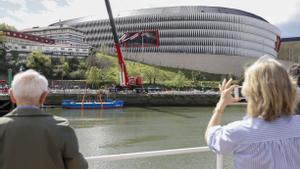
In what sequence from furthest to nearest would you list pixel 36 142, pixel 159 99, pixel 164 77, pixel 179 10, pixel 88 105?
pixel 179 10
pixel 164 77
pixel 159 99
pixel 88 105
pixel 36 142

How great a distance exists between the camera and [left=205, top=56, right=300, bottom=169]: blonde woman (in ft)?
7.64

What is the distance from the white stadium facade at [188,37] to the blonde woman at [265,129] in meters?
99.2

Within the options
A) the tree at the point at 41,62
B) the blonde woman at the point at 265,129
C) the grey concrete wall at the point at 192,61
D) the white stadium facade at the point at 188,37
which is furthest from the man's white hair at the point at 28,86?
the white stadium facade at the point at 188,37

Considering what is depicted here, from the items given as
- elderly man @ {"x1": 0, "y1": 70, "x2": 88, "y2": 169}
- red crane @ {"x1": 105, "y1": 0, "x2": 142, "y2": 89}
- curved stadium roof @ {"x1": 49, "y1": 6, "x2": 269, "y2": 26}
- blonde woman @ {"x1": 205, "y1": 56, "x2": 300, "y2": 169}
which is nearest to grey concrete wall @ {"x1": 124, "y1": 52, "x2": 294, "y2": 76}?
curved stadium roof @ {"x1": 49, "y1": 6, "x2": 269, "y2": 26}

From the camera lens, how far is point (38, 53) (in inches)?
3187

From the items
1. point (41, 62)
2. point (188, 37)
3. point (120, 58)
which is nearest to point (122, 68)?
point (120, 58)

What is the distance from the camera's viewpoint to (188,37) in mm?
104188

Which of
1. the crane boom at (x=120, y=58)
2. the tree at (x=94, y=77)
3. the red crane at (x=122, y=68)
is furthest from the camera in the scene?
the tree at (x=94, y=77)

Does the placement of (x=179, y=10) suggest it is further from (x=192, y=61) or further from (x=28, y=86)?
(x=28, y=86)

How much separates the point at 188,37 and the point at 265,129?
102966 millimetres

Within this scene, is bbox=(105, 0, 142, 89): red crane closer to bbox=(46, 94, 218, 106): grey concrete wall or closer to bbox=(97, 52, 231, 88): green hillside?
bbox=(46, 94, 218, 106): grey concrete wall

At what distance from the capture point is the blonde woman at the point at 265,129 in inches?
91.7

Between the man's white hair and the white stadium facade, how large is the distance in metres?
98.8

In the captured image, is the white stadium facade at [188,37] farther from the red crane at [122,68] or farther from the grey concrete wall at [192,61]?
the red crane at [122,68]
